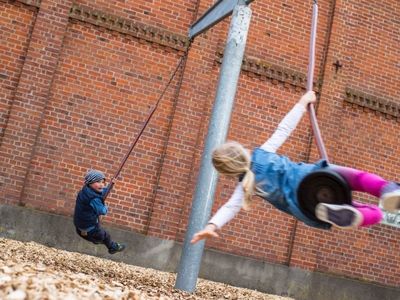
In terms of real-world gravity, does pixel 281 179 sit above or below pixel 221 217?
above

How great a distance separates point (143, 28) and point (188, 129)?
2.17 metres

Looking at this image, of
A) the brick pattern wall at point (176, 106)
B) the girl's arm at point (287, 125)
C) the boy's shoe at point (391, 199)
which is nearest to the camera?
the boy's shoe at point (391, 199)

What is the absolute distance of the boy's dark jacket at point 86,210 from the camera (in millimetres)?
6992

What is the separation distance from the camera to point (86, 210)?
7020 mm

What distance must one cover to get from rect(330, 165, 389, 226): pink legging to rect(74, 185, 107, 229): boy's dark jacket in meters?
3.77

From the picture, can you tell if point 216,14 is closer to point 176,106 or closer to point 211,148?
point 211,148

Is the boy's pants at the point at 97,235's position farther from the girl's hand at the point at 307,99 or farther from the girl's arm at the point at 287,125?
the girl's hand at the point at 307,99

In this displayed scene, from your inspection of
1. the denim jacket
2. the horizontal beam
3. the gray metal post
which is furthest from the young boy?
the denim jacket

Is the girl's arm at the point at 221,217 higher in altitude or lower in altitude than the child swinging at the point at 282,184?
lower

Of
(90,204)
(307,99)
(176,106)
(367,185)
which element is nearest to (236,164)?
(307,99)

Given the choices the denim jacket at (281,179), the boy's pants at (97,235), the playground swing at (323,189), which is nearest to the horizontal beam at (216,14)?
the denim jacket at (281,179)

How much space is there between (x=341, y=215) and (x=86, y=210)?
13.3 feet

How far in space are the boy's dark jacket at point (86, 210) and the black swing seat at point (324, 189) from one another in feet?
11.6

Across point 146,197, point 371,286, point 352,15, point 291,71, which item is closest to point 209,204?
point 146,197
